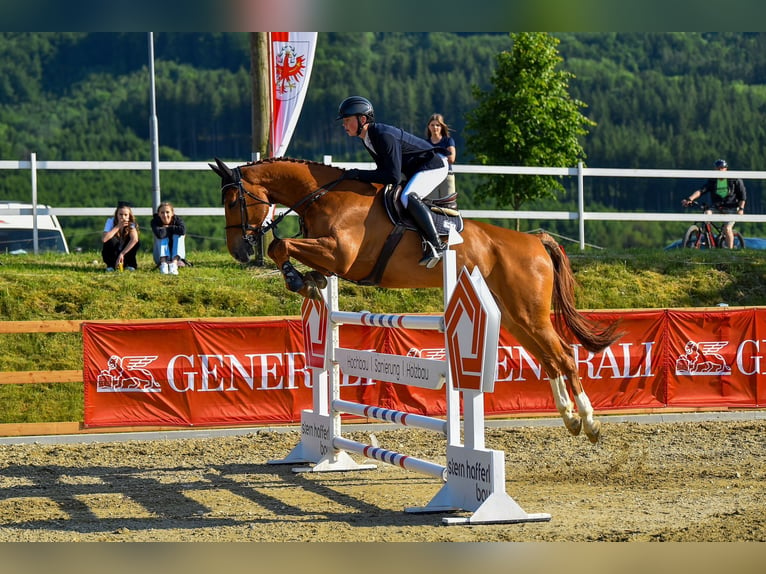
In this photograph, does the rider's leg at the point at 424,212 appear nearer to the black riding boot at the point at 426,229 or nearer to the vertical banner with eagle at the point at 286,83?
the black riding boot at the point at 426,229

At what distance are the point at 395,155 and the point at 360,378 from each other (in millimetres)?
3665

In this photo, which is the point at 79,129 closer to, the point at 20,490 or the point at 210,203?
the point at 210,203

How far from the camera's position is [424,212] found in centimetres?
691

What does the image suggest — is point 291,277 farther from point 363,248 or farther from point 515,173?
point 515,173

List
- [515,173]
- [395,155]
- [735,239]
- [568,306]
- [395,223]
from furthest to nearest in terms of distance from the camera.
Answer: [735,239] < [515,173] < [568,306] < [395,223] < [395,155]

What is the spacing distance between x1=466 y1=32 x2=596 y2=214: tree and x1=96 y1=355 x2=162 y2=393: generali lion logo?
12.0 m

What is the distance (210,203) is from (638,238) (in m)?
39.0

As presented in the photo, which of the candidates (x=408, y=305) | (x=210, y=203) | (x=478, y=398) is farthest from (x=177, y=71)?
(x=478, y=398)

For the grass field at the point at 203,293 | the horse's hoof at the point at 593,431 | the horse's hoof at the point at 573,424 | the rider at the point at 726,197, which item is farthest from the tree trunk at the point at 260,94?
the horse's hoof at the point at 593,431

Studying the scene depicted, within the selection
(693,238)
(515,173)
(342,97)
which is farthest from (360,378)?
(342,97)

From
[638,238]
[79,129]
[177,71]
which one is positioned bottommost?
[638,238]

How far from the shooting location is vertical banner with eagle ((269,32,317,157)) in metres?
13.3

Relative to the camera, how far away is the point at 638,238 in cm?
8962

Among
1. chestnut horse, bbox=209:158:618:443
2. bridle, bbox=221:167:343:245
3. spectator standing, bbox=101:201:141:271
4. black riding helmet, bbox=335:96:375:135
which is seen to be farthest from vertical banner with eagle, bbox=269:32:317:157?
black riding helmet, bbox=335:96:375:135
